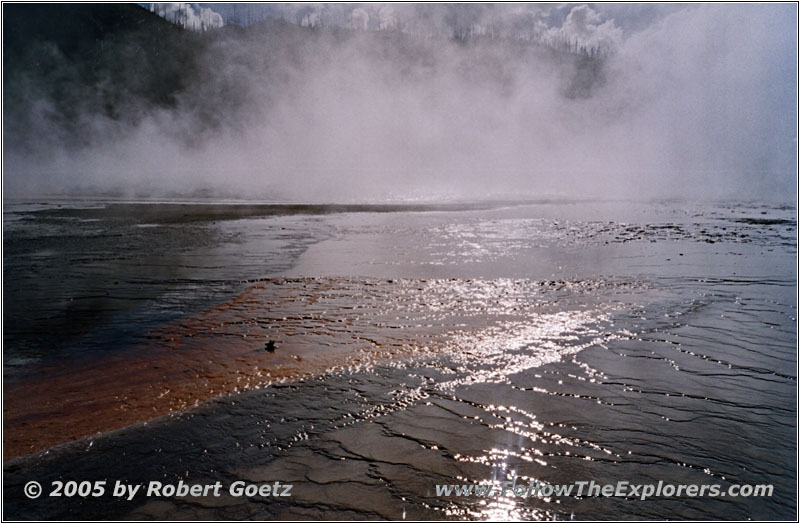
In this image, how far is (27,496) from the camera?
2.27 m

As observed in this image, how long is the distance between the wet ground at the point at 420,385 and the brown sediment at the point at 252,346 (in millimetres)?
24

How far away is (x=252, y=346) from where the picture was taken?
404 cm

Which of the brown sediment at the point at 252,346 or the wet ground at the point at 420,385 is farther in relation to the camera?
the brown sediment at the point at 252,346

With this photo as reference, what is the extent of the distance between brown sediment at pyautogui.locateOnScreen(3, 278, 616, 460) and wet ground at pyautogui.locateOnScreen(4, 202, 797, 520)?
2 centimetres

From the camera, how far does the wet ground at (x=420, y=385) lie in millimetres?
2342

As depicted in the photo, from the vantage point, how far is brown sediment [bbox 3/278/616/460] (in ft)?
9.74

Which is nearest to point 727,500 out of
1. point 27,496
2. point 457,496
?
point 457,496

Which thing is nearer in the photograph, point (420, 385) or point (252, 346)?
point (420, 385)

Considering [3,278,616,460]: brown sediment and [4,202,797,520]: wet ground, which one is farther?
[3,278,616,460]: brown sediment

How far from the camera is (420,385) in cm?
328

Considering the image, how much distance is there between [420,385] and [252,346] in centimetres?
155

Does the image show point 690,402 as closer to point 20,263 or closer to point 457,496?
point 457,496

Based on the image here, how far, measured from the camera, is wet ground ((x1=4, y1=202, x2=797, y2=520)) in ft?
7.68

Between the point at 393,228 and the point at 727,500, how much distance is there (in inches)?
377
